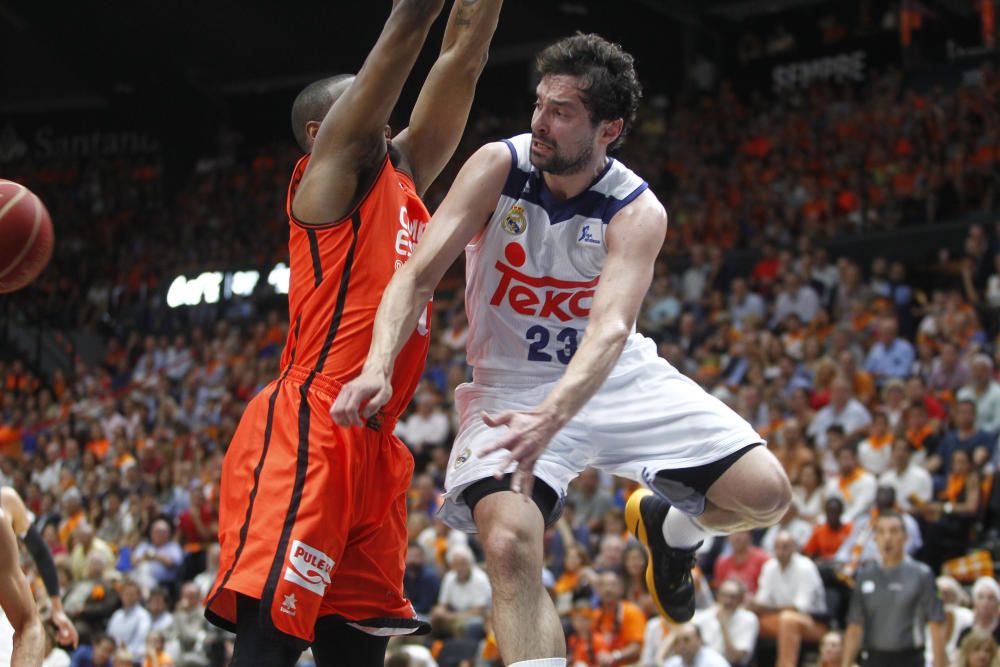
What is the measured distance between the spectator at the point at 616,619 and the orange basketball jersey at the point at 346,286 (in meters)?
5.87

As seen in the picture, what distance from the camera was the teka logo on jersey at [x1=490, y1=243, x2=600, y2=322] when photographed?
4312 millimetres

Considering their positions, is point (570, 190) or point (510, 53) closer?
point (570, 190)

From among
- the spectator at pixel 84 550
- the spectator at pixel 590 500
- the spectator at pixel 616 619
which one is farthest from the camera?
the spectator at pixel 84 550

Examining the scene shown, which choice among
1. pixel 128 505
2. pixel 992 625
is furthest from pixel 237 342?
pixel 992 625

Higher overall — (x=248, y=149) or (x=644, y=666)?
(x=248, y=149)

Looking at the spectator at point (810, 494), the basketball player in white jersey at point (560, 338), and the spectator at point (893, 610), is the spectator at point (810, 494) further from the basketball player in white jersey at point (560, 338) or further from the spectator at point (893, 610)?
the basketball player in white jersey at point (560, 338)

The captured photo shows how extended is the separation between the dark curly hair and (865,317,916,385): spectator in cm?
856

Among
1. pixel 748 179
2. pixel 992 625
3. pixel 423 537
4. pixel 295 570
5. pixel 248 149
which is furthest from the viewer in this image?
pixel 248 149

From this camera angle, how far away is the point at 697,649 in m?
8.68

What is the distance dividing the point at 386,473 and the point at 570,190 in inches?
44.7

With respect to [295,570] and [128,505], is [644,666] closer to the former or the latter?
[295,570]

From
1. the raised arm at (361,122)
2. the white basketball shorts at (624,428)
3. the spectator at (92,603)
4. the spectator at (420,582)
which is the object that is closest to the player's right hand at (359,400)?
the raised arm at (361,122)

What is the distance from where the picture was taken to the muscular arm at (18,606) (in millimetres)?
4301

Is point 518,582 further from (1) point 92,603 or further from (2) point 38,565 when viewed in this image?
(1) point 92,603
